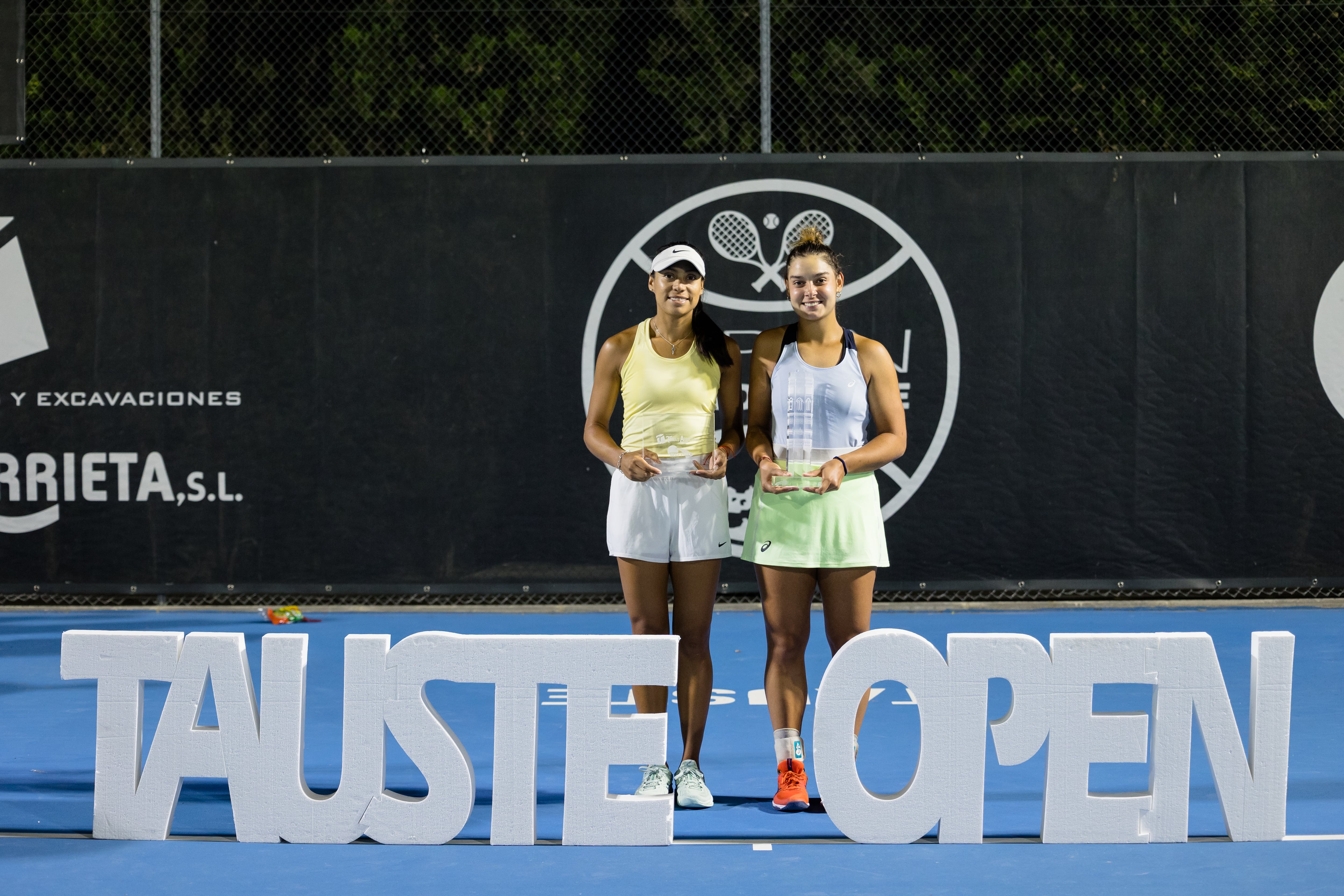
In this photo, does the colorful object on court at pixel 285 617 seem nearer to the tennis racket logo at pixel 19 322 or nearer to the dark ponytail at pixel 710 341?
the tennis racket logo at pixel 19 322

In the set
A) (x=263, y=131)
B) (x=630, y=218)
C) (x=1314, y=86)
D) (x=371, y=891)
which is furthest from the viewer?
(x=263, y=131)

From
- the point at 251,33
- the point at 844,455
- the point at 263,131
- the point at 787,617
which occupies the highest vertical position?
the point at 251,33

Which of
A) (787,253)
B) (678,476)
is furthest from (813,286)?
(787,253)

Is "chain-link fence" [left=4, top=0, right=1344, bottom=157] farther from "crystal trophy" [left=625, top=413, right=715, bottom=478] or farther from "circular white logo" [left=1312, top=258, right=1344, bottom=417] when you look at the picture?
"crystal trophy" [left=625, top=413, right=715, bottom=478]

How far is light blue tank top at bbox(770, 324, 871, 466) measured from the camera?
12.4ft

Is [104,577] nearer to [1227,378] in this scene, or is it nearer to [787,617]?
[787,617]

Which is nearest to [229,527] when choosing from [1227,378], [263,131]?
[1227,378]

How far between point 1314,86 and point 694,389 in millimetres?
8618

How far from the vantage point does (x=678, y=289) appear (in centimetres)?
379

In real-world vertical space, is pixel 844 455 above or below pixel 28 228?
below

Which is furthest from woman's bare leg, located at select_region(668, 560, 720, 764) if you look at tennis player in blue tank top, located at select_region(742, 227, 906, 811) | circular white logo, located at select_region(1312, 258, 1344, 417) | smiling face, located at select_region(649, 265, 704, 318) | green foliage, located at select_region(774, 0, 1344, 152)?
green foliage, located at select_region(774, 0, 1344, 152)

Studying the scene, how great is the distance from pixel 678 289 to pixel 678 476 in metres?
0.50

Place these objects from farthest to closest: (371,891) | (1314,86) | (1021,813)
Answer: (1314,86)
(1021,813)
(371,891)

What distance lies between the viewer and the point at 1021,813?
3707 millimetres
